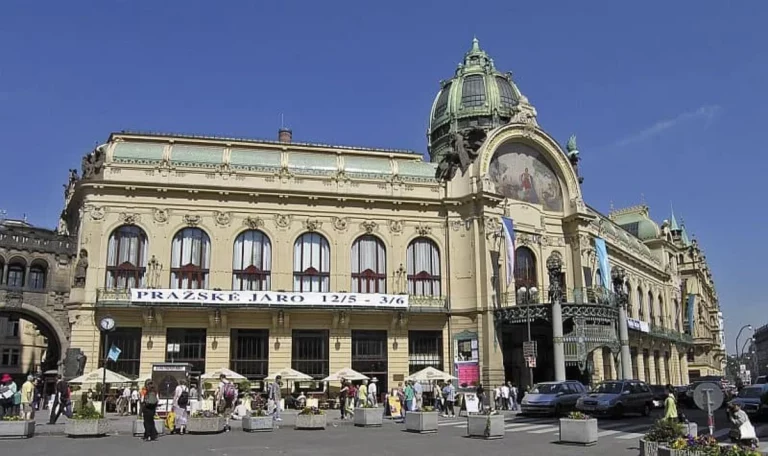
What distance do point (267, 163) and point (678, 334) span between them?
170ft

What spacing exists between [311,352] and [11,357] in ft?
166

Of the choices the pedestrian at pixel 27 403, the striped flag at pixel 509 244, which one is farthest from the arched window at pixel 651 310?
the pedestrian at pixel 27 403

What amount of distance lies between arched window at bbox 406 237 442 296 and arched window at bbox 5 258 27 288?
26406 mm

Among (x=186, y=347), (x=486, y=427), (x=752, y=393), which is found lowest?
(x=486, y=427)

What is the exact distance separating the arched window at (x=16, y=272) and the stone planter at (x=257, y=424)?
29386mm

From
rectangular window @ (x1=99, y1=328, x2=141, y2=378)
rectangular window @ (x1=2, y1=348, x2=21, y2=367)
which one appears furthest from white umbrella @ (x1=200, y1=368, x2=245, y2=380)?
rectangular window @ (x1=2, y1=348, x2=21, y2=367)

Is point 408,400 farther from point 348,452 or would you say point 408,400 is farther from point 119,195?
point 119,195

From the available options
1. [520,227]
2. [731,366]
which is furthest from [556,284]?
[731,366]

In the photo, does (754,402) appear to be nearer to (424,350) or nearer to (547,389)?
(547,389)

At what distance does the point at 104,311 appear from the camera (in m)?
38.5

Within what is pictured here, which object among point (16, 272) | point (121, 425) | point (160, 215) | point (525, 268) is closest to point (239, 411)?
point (121, 425)

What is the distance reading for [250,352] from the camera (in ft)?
133

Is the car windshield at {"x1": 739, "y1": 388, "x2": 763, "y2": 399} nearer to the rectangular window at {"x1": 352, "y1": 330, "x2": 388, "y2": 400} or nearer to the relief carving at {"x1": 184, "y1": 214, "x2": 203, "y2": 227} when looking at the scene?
the rectangular window at {"x1": 352, "y1": 330, "x2": 388, "y2": 400}

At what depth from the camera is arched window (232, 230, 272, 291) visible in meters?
41.5
